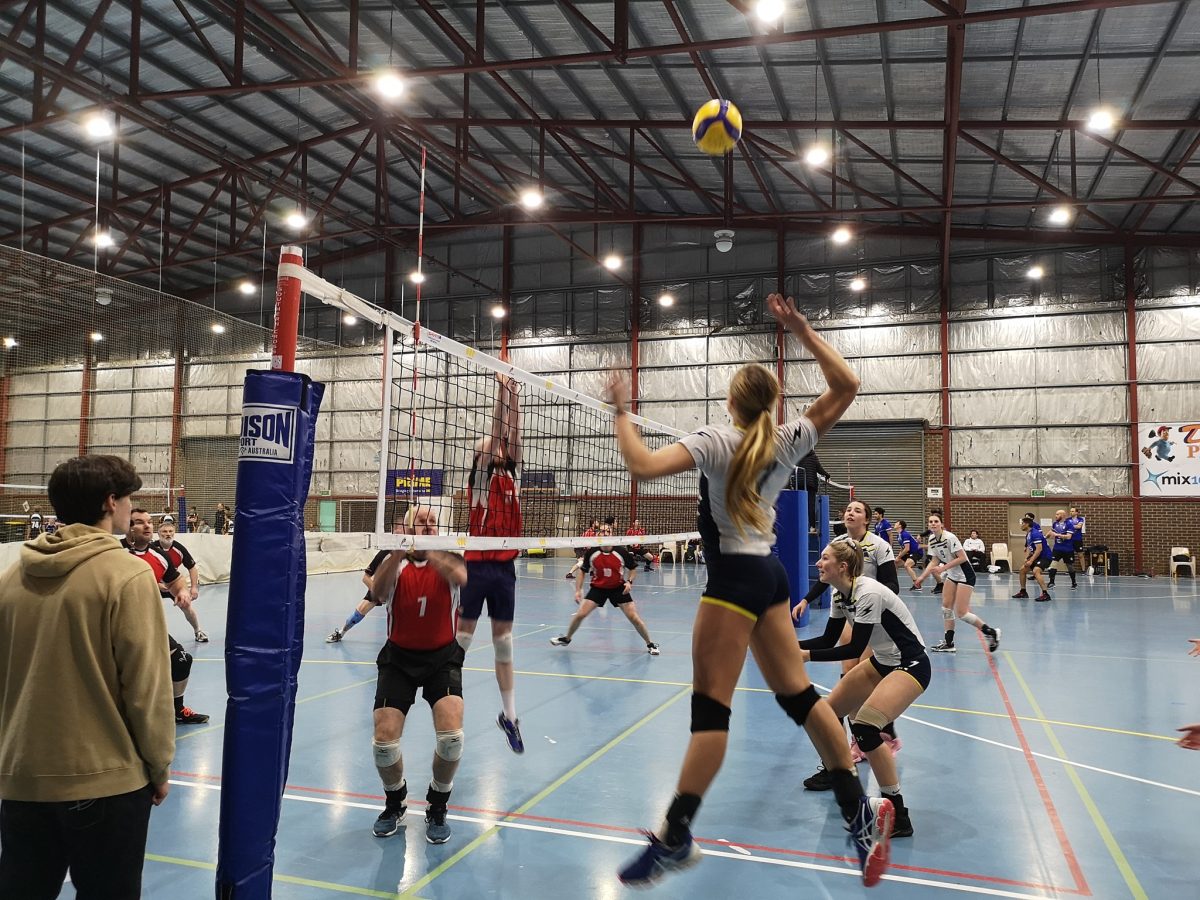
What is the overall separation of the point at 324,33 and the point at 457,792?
17.7 m

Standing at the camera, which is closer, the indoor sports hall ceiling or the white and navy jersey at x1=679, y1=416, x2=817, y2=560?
the white and navy jersey at x1=679, y1=416, x2=817, y2=560

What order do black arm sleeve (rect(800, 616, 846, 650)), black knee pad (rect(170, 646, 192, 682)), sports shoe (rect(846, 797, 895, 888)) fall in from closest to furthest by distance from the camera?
sports shoe (rect(846, 797, 895, 888))
black arm sleeve (rect(800, 616, 846, 650))
black knee pad (rect(170, 646, 192, 682))

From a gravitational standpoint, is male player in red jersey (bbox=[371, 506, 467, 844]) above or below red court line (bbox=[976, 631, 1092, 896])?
above

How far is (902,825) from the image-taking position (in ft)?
14.4

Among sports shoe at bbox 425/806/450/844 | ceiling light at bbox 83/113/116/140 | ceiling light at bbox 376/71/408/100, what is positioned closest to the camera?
sports shoe at bbox 425/806/450/844

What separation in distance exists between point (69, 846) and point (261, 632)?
2.82 feet

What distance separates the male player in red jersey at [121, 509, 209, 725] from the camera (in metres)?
5.84

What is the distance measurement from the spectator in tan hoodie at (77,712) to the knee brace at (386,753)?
186 cm

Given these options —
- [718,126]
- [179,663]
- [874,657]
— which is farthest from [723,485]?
[179,663]

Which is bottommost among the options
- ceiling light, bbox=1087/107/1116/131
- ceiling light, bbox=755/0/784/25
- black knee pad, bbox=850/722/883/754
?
black knee pad, bbox=850/722/883/754

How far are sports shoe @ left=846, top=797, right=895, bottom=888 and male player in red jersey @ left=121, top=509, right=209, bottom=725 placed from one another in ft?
15.7

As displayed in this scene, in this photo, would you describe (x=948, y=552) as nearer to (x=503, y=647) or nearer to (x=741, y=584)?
(x=503, y=647)

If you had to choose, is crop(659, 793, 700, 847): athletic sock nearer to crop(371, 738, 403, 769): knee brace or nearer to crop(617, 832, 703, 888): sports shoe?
crop(617, 832, 703, 888): sports shoe

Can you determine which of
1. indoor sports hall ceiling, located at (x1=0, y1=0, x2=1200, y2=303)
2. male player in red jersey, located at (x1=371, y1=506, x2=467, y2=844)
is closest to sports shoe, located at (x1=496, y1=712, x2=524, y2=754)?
male player in red jersey, located at (x1=371, y1=506, x2=467, y2=844)
